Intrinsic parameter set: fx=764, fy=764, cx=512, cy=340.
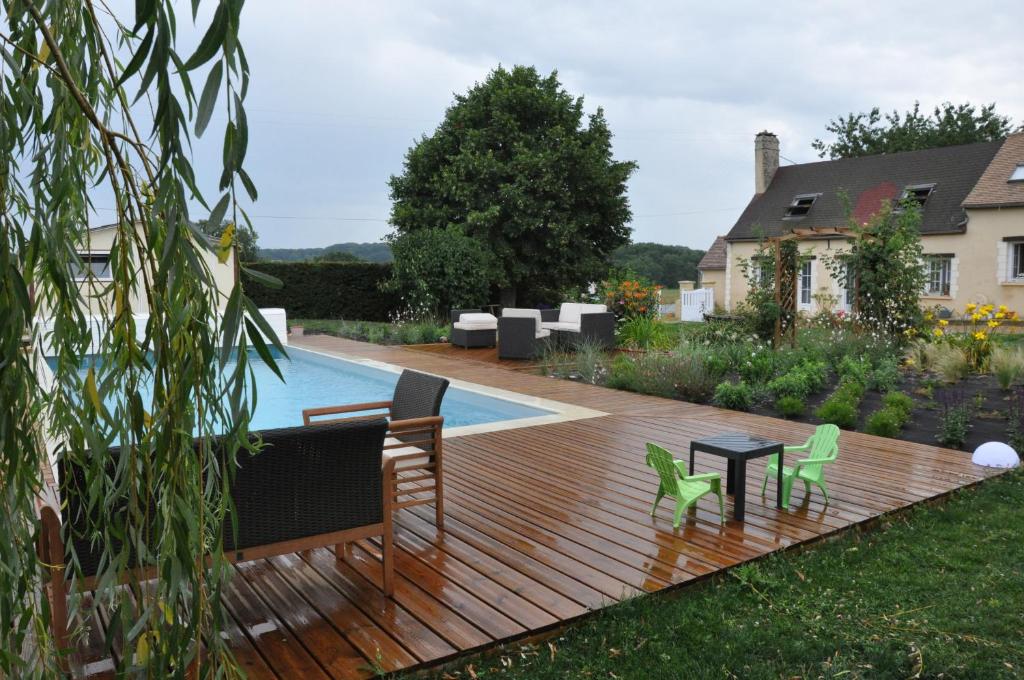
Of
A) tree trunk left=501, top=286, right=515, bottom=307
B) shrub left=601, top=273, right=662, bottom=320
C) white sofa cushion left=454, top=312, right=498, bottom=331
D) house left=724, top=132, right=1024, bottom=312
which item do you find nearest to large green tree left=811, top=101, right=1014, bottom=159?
house left=724, top=132, right=1024, bottom=312

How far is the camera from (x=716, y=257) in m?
27.2

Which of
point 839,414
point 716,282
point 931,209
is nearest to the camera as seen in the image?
point 839,414

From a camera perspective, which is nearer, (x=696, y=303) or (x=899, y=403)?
(x=899, y=403)

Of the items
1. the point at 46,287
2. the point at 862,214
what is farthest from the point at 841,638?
the point at 862,214

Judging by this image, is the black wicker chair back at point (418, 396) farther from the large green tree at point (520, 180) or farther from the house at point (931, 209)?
the large green tree at point (520, 180)

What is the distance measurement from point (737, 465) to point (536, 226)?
17464 millimetres

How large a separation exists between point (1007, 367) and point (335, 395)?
773 centimetres

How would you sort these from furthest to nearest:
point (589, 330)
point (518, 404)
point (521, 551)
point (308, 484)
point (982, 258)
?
1. point (982, 258)
2. point (589, 330)
3. point (518, 404)
4. point (521, 551)
5. point (308, 484)

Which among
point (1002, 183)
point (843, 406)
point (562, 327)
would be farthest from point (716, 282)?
point (843, 406)

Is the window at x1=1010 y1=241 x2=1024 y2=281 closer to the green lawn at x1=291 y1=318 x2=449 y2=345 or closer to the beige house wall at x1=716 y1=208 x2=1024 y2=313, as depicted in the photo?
the beige house wall at x1=716 y1=208 x2=1024 y2=313

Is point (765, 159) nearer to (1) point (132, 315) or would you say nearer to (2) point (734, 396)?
(2) point (734, 396)

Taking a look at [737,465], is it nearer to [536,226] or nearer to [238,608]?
[238,608]

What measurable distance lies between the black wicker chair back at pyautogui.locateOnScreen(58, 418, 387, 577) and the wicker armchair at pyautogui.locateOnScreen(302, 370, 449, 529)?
45cm

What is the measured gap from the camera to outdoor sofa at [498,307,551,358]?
1172cm
